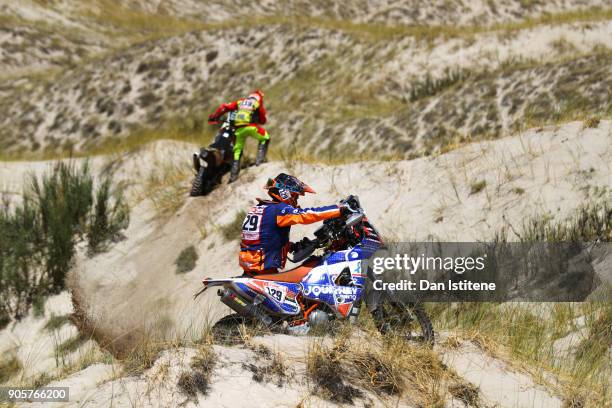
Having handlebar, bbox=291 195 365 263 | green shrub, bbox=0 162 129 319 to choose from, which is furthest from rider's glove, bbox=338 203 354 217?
green shrub, bbox=0 162 129 319

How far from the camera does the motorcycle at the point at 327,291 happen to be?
7.57 meters

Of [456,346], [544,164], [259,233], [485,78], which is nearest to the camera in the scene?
[456,346]

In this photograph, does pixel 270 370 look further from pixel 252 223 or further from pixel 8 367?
pixel 8 367

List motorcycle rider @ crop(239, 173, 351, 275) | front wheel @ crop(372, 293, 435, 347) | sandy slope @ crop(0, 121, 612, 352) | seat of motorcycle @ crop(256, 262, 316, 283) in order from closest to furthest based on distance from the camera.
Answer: front wheel @ crop(372, 293, 435, 347) < seat of motorcycle @ crop(256, 262, 316, 283) < motorcycle rider @ crop(239, 173, 351, 275) < sandy slope @ crop(0, 121, 612, 352)

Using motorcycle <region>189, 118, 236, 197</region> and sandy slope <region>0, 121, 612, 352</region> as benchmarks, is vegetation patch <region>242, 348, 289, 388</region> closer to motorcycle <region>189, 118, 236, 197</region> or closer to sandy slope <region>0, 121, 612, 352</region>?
sandy slope <region>0, 121, 612, 352</region>

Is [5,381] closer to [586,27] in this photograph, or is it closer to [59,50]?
[586,27]

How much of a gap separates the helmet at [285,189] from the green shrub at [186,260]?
5.02m

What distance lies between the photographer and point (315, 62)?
26.0 metres

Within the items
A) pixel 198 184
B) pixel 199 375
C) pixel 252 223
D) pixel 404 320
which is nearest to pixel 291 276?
pixel 252 223

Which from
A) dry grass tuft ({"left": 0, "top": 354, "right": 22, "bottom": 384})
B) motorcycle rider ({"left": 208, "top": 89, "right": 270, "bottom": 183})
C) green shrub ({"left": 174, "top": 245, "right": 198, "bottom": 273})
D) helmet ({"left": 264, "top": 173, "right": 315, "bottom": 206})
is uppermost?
motorcycle rider ({"left": 208, "top": 89, "right": 270, "bottom": 183})

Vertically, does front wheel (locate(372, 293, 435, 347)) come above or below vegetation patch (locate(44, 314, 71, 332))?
above

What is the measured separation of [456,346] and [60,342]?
7.16 metres

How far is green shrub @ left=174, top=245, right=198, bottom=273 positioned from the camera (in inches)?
510

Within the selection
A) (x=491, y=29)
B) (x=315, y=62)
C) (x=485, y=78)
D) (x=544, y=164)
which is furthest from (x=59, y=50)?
(x=544, y=164)
